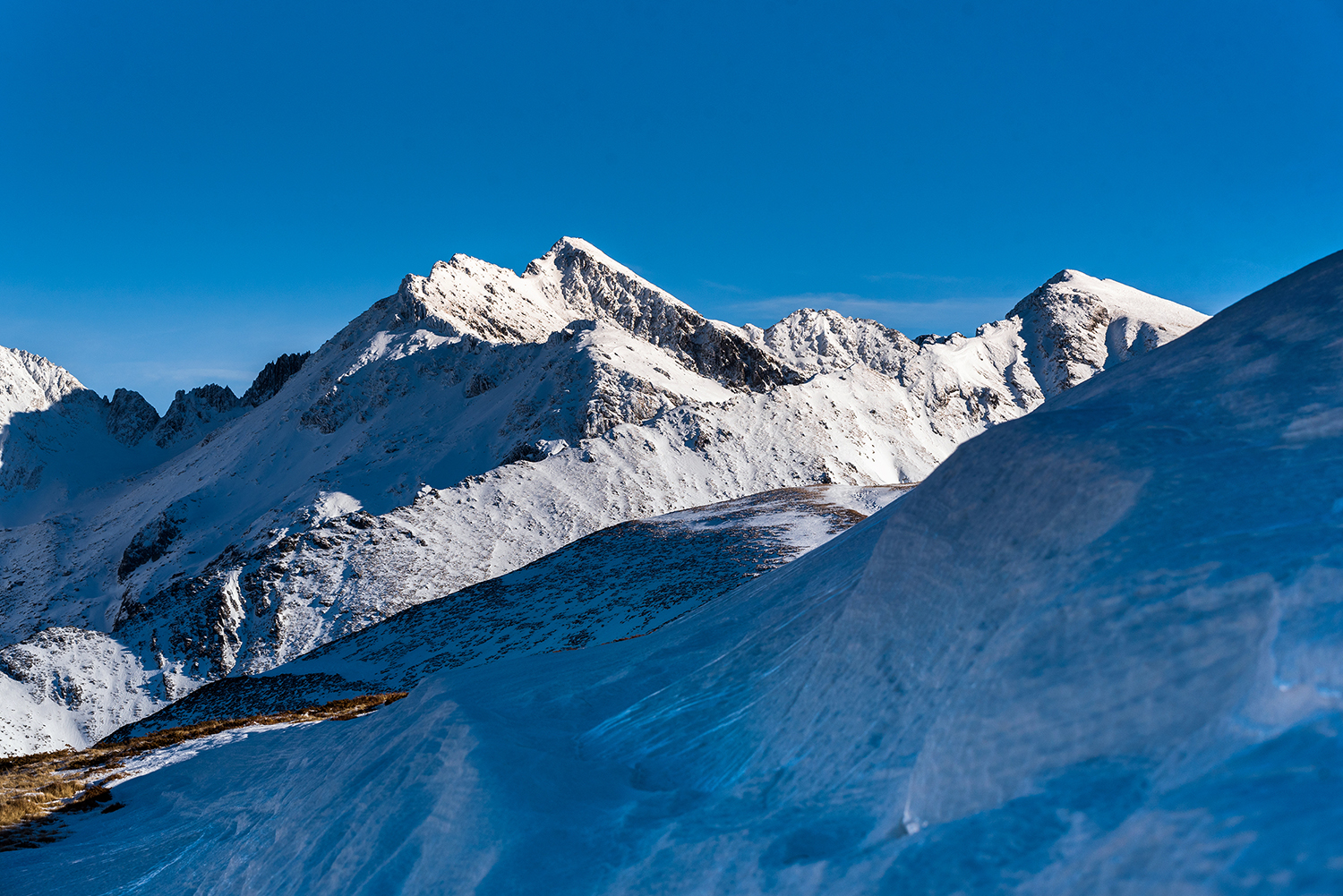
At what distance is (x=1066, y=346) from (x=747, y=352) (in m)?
54.2

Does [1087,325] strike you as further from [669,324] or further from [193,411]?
[193,411]

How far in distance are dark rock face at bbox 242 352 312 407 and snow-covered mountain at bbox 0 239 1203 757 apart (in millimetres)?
794

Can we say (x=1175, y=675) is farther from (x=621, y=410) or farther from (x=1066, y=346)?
(x=1066, y=346)

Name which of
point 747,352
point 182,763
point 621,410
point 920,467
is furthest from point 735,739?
point 747,352

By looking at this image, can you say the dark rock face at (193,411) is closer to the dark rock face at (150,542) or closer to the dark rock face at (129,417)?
the dark rock face at (129,417)

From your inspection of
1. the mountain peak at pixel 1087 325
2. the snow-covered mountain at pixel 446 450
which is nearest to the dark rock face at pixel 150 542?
the snow-covered mountain at pixel 446 450

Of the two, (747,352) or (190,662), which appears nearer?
(190,662)

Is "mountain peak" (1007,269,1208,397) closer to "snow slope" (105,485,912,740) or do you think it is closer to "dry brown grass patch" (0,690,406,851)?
"snow slope" (105,485,912,740)

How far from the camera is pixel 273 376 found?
139250 mm

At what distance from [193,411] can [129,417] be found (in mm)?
11263

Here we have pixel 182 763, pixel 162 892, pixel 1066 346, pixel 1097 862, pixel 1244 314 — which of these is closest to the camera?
pixel 1097 862

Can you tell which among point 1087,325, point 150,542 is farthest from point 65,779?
point 1087,325

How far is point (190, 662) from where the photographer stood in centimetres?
3762

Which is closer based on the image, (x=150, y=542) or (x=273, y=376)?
(x=150, y=542)
